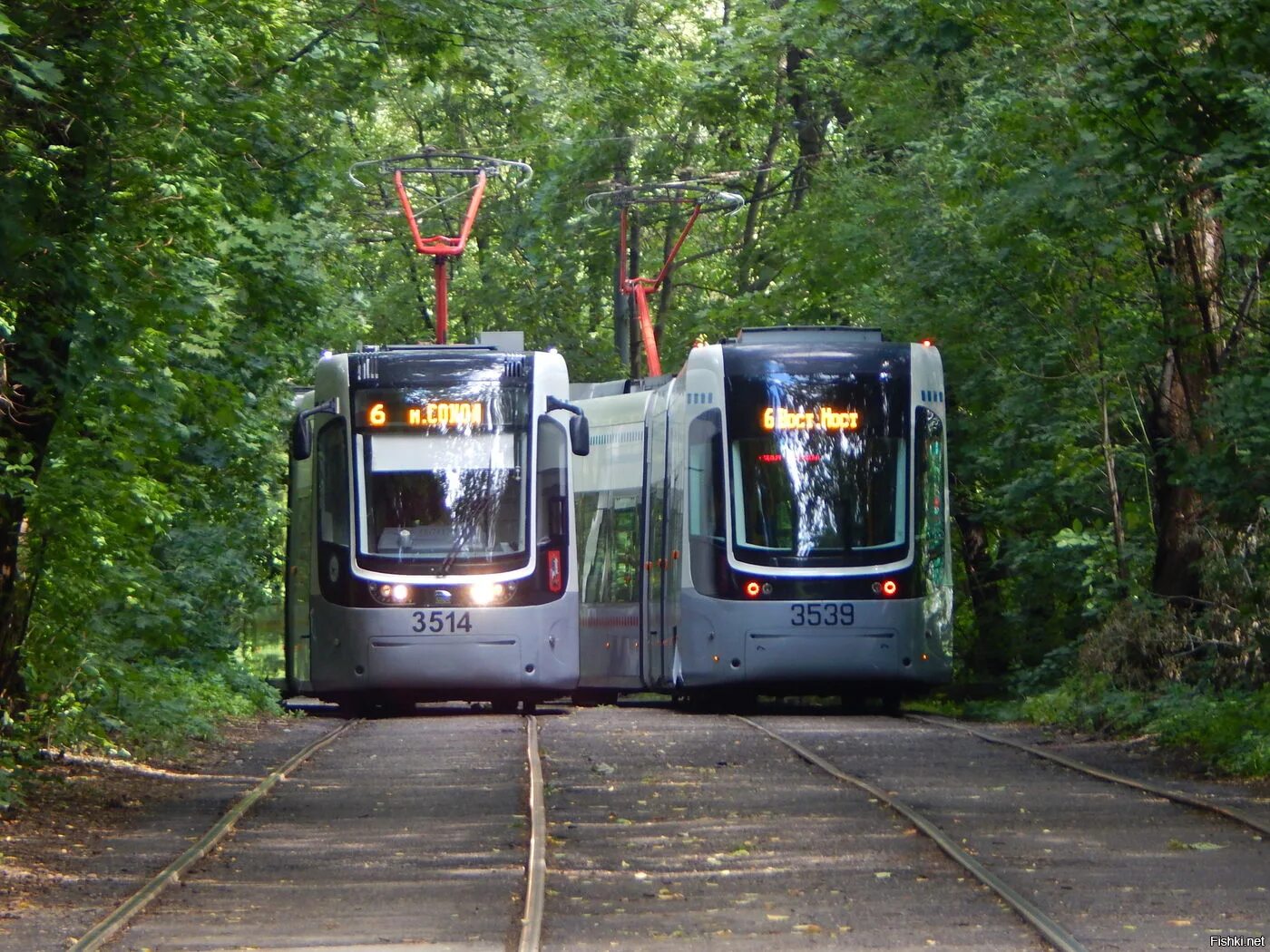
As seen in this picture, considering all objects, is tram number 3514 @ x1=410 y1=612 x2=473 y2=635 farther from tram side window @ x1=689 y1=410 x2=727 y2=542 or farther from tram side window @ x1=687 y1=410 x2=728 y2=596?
tram side window @ x1=689 y1=410 x2=727 y2=542

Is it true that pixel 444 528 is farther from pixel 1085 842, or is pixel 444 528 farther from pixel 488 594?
pixel 1085 842

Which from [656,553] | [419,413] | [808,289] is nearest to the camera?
[419,413]

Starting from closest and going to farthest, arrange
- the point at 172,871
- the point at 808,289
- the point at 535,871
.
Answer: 1. the point at 535,871
2. the point at 172,871
3. the point at 808,289

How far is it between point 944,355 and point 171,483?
979 centimetres

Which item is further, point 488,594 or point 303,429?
point 303,429

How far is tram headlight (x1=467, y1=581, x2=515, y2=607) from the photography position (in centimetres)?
1939

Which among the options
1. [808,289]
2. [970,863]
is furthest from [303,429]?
[808,289]

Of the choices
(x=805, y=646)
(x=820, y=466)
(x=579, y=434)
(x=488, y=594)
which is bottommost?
(x=805, y=646)

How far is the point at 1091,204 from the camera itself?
15258 mm

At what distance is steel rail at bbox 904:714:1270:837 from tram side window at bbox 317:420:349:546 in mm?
5875

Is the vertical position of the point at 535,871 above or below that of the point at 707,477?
below

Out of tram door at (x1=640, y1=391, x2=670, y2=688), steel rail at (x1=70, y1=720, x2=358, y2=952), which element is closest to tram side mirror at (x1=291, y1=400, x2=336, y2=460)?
tram door at (x1=640, y1=391, x2=670, y2=688)

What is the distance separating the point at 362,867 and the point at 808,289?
77.6 ft

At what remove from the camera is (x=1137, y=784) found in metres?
13.0
